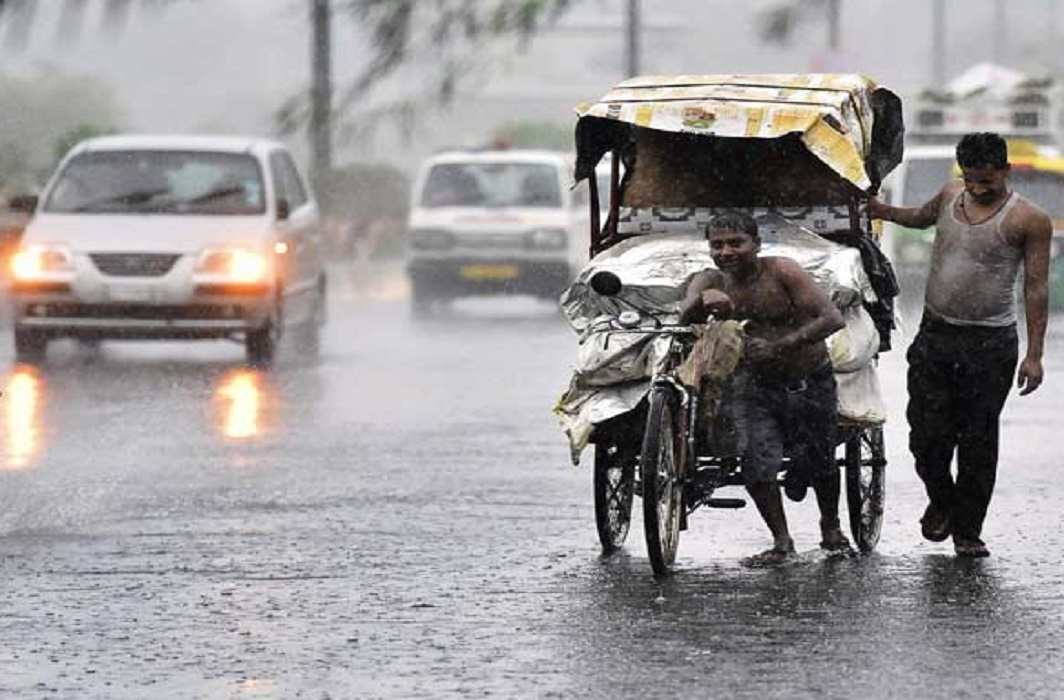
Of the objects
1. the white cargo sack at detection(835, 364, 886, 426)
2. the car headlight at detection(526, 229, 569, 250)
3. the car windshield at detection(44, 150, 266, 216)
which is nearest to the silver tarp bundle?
the white cargo sack at detection(835, 364, 886, 426)

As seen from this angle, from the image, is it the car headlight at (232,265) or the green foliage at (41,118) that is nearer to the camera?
the car headlight at (232,265)

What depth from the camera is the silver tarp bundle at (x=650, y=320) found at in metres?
9.89

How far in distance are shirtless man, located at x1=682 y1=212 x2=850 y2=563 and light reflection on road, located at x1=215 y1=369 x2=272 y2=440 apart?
19.0 feet

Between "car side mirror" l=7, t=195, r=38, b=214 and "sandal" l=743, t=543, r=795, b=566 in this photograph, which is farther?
"car side mirror" l=7, t=195, r=38, b=214

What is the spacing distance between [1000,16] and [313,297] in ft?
133

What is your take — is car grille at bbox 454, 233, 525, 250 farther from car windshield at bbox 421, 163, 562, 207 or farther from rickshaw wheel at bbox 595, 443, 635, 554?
rickshaw wheel at bbox 595, 443, 635, 554

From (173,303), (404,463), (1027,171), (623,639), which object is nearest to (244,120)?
(1027,171)

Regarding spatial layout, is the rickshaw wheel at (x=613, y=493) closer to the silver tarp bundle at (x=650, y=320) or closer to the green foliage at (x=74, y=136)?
the silver tarp bundle at (x=650, y=320)

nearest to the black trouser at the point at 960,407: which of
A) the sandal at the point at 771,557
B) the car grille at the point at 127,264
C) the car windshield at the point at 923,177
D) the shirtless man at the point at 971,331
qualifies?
the shirtless man at the point at 971,331

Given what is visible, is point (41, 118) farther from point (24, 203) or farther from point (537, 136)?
point (24, 203)

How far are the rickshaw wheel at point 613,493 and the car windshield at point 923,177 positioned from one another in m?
19.4

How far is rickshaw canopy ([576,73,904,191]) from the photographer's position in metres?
10.8

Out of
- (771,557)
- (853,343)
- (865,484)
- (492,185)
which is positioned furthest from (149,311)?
(771,557)

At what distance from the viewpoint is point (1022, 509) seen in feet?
39.0
